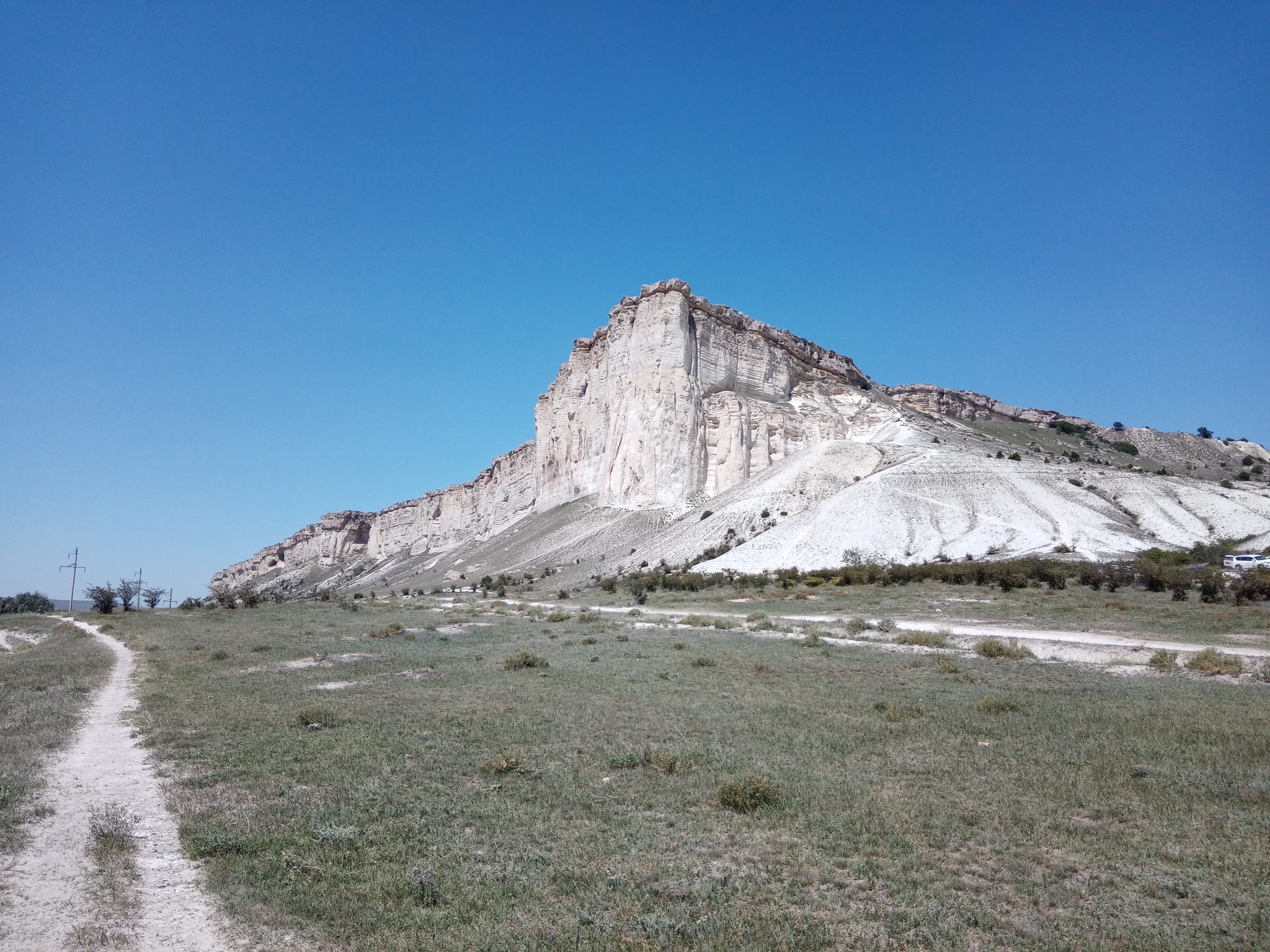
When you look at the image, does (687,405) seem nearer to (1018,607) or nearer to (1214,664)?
(1018,607)

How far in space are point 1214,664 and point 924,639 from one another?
6650mm

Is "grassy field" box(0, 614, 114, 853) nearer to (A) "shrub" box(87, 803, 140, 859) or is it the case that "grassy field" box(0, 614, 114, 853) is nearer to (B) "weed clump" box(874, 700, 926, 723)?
(A) "shrub" box(87, 803, 140, 859)

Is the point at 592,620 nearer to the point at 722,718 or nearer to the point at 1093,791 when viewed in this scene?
the point at 722,718

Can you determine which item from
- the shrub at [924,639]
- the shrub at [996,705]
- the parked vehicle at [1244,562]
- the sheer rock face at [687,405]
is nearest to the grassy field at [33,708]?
the shrub at [996,705]

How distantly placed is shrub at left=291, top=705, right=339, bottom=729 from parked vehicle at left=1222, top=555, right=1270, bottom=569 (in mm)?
40636

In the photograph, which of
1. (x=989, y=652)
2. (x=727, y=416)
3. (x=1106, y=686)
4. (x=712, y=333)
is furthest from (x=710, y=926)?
(x=712, y=333)

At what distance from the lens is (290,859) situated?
18.8 ft

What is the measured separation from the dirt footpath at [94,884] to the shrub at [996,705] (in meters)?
10.2

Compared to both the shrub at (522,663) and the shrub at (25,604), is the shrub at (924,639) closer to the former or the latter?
the shrub at (522,663)

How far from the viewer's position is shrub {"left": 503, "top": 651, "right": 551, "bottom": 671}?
1647 centimetres

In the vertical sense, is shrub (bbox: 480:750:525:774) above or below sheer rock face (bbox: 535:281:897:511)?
below

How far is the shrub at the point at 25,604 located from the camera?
61562 mm

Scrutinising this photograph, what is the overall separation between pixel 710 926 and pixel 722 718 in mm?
6080

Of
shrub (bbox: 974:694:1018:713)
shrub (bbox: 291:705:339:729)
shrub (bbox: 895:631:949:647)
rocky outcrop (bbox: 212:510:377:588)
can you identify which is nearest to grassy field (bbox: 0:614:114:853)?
shrub (bbox: 291:705:339:729)
